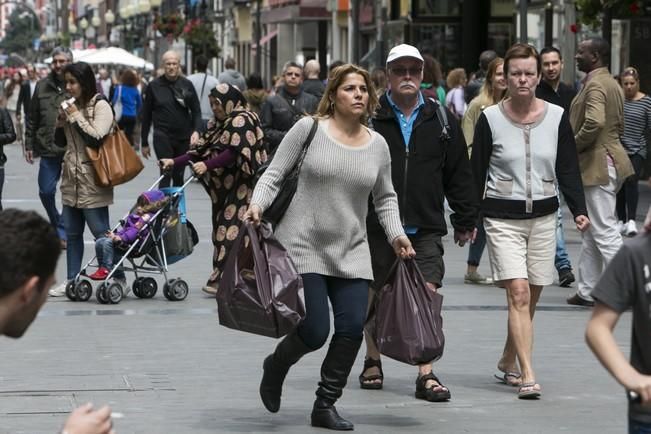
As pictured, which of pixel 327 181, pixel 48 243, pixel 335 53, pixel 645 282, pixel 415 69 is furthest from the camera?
pixel 335 53

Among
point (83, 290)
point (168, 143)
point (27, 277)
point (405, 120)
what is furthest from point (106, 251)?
point (27, 277)

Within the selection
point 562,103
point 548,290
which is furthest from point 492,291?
point 562,103

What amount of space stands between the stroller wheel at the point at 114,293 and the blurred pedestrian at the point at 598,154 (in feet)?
10.4

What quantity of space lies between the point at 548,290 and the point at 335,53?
3603 centimetres

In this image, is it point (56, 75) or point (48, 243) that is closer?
point (48, 243)

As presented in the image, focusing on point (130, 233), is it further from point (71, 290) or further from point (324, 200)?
point (324, 200)

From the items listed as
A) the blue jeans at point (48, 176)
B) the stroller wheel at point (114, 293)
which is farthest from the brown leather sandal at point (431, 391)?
the blue jeans at point (48, 176)

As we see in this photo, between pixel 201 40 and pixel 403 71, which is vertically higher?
pixel 403 71

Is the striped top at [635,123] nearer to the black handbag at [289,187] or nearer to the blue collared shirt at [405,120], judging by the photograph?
the blue collared shirt at [405,120]

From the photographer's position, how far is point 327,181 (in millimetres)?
7633

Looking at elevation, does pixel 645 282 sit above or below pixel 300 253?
above

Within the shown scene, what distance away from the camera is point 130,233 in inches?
478

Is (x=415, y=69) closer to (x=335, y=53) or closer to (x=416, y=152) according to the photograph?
(x=416, y=152)

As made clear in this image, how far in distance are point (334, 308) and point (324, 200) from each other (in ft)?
1.59
